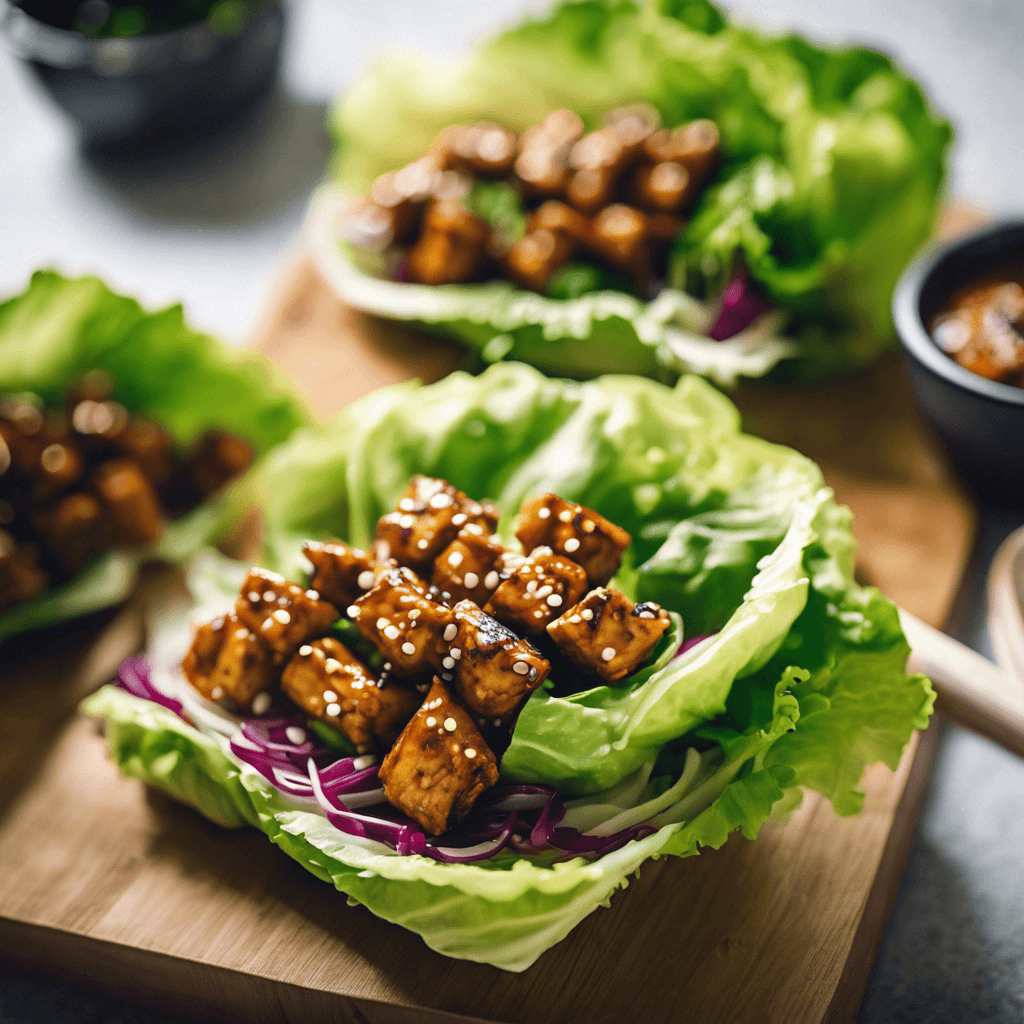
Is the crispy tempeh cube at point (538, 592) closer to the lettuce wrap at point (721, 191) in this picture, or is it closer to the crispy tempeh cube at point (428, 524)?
the crispy tempeh cube at point (428, 524)

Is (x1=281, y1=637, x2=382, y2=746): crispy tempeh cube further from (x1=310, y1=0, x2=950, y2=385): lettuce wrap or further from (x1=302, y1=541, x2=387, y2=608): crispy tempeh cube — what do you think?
(x1=310, y1=0, x2=950, y2=385): lettuce wrap

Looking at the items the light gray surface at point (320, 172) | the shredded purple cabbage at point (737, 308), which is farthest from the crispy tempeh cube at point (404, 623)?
the shredded purple cabbage at point (737, 308)

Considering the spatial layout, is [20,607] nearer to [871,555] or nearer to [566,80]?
[871,555]

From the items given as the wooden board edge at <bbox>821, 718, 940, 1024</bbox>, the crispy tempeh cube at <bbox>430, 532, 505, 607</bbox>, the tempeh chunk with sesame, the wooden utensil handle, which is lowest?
the wooden board edge at <bbox>821, 718, 940, 1024</bbox>

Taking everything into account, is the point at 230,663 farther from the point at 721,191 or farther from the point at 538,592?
the point at 721,191

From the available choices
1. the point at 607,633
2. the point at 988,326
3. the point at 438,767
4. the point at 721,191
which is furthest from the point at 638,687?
the point at 721,191

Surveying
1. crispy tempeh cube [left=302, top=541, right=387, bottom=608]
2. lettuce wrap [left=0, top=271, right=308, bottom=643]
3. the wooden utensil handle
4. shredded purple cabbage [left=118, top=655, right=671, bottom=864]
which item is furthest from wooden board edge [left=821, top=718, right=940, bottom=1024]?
lettuce wrap [left=0, top=271, right=308, bottom=643]

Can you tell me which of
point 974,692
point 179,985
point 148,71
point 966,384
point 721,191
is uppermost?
point 148,71
